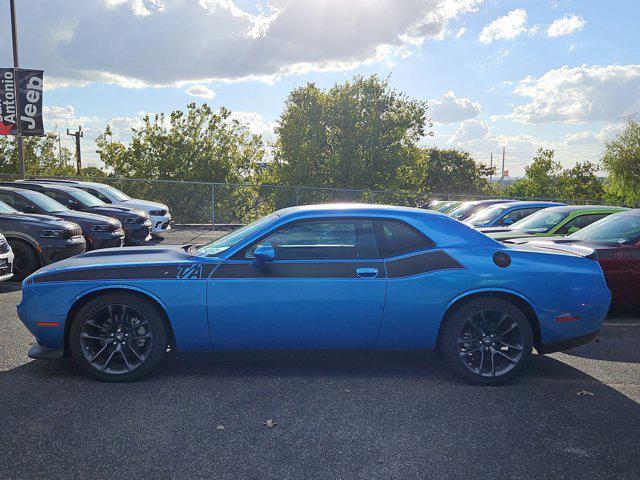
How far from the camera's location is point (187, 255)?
4.61m

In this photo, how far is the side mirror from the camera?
419cm

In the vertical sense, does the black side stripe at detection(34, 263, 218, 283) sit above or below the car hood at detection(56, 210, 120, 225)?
below

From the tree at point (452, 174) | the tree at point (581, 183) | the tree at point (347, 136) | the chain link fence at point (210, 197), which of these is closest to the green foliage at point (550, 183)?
the tree at point (581, 183)

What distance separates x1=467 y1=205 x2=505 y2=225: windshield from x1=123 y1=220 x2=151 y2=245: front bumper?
8084 millimetres

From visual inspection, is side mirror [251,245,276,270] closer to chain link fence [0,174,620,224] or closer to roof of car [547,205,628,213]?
roof of car [547,205,628,213]

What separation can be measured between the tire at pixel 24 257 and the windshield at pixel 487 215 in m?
8.69

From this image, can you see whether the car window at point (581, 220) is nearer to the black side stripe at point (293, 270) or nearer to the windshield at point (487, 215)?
the windshield at point (487, 215)

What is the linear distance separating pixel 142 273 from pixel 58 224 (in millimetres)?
6060

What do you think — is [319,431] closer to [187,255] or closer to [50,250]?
[187,255]

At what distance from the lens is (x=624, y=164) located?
120 feet

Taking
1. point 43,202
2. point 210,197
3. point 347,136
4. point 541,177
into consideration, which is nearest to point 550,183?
point 541,177

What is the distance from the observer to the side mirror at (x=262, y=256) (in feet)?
13.8

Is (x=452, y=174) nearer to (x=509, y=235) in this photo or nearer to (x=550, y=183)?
(x=550, y=183)

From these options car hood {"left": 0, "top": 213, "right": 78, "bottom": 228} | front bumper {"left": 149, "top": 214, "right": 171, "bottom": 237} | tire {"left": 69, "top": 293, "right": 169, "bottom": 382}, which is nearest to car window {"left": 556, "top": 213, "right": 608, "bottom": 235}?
tire {"left": 69, "top": 293, "right": 169, "bottom": 382}
